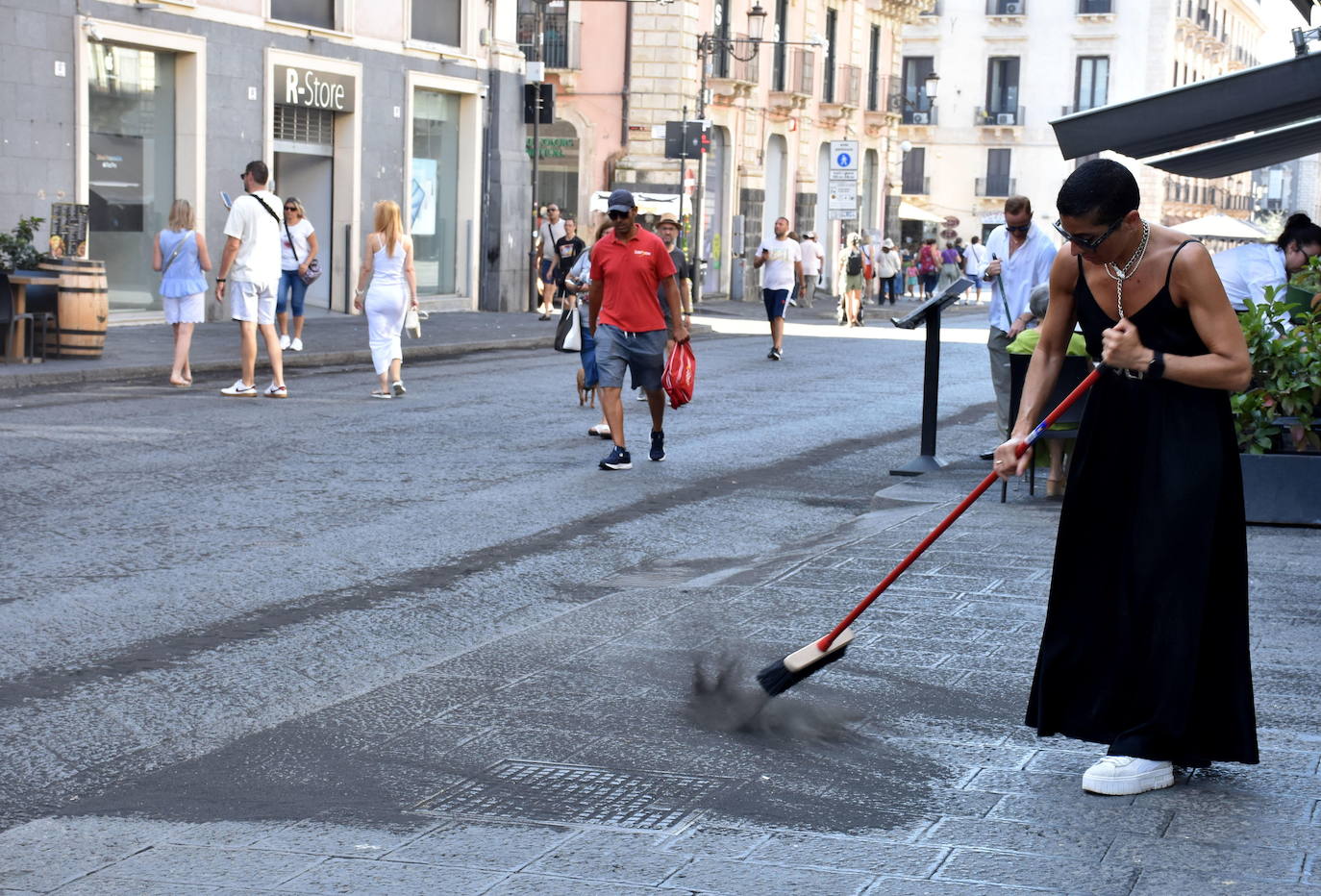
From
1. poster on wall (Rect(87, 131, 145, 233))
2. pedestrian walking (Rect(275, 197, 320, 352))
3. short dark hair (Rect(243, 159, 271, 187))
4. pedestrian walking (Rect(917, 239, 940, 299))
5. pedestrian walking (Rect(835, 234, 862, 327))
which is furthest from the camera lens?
pedestrian walking (Rect(917, 239, 940, 299))

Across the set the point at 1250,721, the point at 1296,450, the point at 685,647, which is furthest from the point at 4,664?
the point at 1296,450

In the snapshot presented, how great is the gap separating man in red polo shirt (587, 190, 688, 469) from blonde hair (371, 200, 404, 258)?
348 cm

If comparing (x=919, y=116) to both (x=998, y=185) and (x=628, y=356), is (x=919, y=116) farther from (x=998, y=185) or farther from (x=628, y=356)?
(x=628, y=356)

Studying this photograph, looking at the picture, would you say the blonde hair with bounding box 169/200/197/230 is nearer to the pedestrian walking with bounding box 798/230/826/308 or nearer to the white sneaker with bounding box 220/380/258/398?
the white sneaker with bounding box 220/380/258/398

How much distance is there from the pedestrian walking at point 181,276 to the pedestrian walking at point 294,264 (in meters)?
3.86

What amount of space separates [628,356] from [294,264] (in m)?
9.27

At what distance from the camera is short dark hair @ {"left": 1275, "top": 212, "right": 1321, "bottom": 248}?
40.8 feet

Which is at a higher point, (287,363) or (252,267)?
(252,267)

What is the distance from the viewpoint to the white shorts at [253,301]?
14656mm

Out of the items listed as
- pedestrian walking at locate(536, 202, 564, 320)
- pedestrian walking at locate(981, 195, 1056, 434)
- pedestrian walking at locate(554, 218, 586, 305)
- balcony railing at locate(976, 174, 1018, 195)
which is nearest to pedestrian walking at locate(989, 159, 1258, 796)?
pedestrian walking at locate(981, 195, 1056, 434)

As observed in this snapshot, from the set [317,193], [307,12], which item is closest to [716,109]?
[317,193]

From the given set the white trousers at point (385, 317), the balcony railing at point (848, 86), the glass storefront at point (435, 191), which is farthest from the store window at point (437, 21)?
the balcony railing at point (848, 86)

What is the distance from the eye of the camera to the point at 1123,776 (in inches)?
172

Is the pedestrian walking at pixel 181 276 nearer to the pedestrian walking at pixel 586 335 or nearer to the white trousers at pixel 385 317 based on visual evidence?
the white trousers at pixel 385 317
